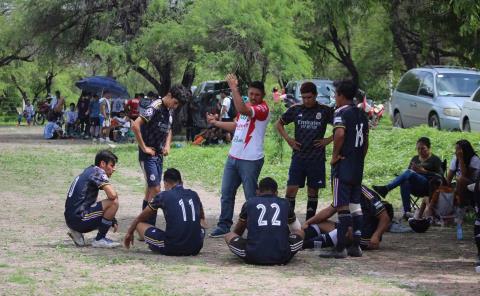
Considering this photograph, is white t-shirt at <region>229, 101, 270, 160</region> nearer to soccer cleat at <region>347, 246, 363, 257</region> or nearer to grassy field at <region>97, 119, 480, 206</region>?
soccer cleat at <region>347, 246, 363, 257</region>

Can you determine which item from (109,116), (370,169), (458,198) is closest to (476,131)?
(370,169)

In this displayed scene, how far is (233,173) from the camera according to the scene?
1120 cm

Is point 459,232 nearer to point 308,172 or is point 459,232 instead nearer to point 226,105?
point 308,172

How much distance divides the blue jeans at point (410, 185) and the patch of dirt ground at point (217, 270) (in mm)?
699

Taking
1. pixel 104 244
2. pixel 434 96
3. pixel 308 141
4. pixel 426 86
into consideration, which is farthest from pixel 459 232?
pixel 426 86

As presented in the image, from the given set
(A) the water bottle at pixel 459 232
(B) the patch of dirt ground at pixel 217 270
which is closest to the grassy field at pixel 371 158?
(A) the water bottle at pixel 459 232

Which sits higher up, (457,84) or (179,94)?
(457,84)

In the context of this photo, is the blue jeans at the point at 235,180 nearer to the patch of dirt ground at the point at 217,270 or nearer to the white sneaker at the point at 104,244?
the patch of dirt ground at the point at 217,270

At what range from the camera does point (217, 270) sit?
29.0 feet

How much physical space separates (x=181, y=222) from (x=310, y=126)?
230 centimetres

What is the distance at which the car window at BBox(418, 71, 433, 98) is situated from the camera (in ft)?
75.6

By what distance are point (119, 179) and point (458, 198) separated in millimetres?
8660

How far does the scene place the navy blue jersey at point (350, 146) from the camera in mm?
9656

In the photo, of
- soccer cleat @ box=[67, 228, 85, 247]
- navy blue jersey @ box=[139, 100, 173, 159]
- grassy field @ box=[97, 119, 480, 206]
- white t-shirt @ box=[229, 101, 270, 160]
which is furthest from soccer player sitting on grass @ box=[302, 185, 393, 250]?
grassy field @ box=[97, 119, 480, 206]
